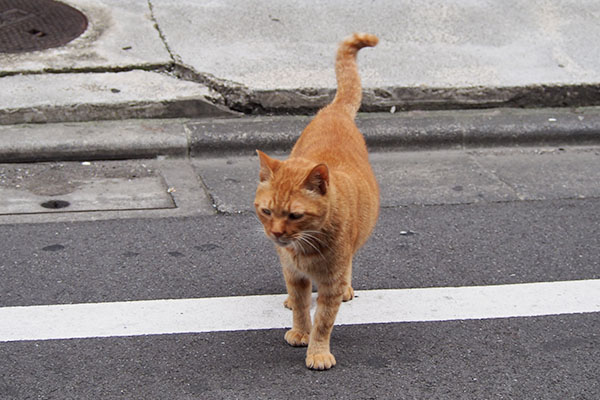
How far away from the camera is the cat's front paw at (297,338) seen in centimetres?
332

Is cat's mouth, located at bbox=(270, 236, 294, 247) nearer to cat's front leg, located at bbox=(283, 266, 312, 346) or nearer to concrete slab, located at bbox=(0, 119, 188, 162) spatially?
cat's front leg, located at bbox=(283, 266, 312, 346)

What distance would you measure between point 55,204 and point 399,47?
3421mm

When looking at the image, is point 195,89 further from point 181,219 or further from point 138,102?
point 181,219

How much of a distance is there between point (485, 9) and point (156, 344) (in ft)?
17.4

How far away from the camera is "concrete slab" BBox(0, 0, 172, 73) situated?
6059 millimetres

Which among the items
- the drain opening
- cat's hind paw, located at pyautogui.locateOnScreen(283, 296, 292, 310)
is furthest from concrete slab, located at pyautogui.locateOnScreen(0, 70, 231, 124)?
cat's hind paw, located at pyautogui.locateOnScreen(283, 296, 292, 310)

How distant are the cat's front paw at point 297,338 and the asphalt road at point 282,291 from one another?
0.13 feet

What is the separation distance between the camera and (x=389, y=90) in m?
6.04

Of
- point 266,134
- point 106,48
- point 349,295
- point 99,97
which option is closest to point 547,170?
point 266,134

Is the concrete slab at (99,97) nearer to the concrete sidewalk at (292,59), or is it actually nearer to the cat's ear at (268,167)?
the concrete sidewalk at (292,59)

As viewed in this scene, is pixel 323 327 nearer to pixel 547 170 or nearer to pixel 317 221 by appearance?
pixel 317 221

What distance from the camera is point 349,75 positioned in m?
4.32

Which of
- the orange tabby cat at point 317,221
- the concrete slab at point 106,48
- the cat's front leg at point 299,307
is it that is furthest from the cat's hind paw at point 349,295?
the concrete slab at point 106,48

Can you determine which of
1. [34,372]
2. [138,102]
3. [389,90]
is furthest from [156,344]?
[389,90]
